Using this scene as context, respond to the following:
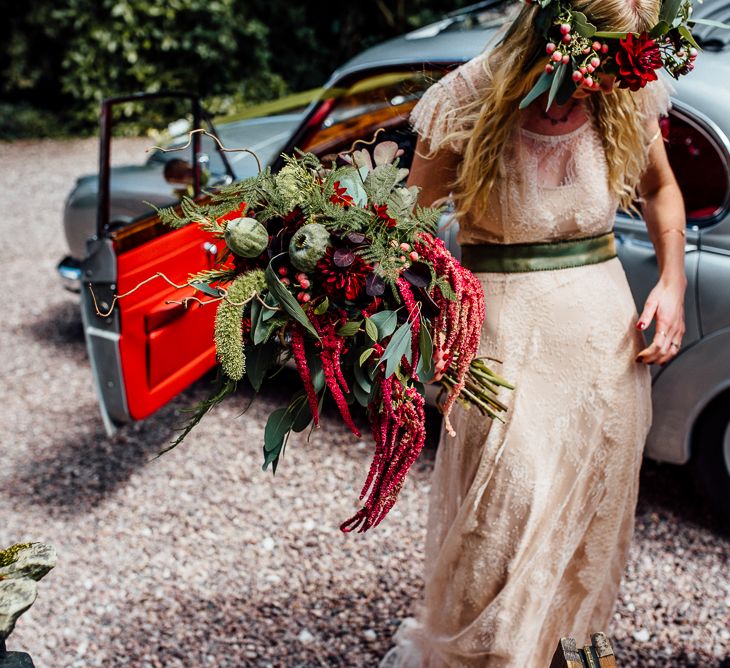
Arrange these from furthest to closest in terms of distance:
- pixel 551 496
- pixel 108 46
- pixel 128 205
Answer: pixel 108 46, pixel 128 205, pixel 551 496

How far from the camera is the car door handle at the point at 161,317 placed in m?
2.96

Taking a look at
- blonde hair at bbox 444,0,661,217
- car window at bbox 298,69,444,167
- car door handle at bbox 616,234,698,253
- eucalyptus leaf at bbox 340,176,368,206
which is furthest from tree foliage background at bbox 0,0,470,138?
eucalyptus leaf at bbox 340,176,368,206

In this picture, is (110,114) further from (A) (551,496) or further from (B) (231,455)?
(A) (551,496)

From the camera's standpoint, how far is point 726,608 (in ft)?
8.91

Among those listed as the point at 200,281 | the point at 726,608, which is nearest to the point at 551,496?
the point at 200,281

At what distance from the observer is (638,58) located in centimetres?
162

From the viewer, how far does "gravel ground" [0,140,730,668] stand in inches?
103

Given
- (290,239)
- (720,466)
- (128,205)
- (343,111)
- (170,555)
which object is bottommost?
(170,555)

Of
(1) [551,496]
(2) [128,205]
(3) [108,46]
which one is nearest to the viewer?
(1) [551,496]

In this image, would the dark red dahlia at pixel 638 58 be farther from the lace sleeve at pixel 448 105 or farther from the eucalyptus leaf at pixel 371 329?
the eucalyptus leaf at pixel 371 329

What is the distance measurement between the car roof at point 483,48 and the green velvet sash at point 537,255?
0.83 meters

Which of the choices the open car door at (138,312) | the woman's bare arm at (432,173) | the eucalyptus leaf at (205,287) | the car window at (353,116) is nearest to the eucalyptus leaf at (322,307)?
the eucalyptus leaf at (205,287)

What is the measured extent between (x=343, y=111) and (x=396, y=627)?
227cm

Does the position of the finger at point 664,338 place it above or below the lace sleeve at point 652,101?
below
